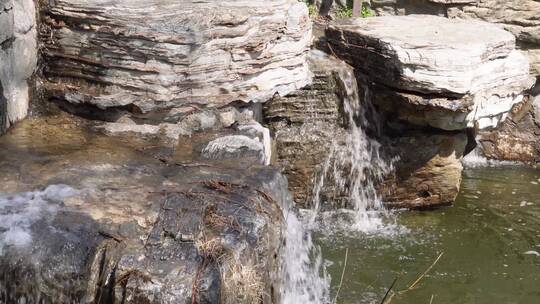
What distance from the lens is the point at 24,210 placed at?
3.56 meters

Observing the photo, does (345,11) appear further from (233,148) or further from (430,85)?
(233,148)

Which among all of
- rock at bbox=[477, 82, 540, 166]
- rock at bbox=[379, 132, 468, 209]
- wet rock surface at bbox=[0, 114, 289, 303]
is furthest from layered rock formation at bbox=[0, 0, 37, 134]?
rock at bbox=[477, 82, 540, 166]

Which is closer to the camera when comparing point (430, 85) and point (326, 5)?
point (430, 85)

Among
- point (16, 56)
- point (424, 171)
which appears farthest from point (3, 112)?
point (424, 171)

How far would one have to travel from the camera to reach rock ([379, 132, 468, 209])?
20.2 ft

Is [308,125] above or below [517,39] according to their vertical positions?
below

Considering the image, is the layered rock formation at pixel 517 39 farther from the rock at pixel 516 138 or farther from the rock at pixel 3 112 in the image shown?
the rock at pixel 3 112

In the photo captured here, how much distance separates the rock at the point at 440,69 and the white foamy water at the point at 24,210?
2907 millimetres

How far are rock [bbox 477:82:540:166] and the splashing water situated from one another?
1.86 m

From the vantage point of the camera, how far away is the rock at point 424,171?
20.2 feet

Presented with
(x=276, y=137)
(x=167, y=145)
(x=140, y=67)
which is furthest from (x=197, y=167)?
(x=276, y=137)

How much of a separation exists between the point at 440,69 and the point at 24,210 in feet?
10.7

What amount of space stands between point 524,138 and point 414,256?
269 cm

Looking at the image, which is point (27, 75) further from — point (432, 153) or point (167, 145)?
point (432, 153)
